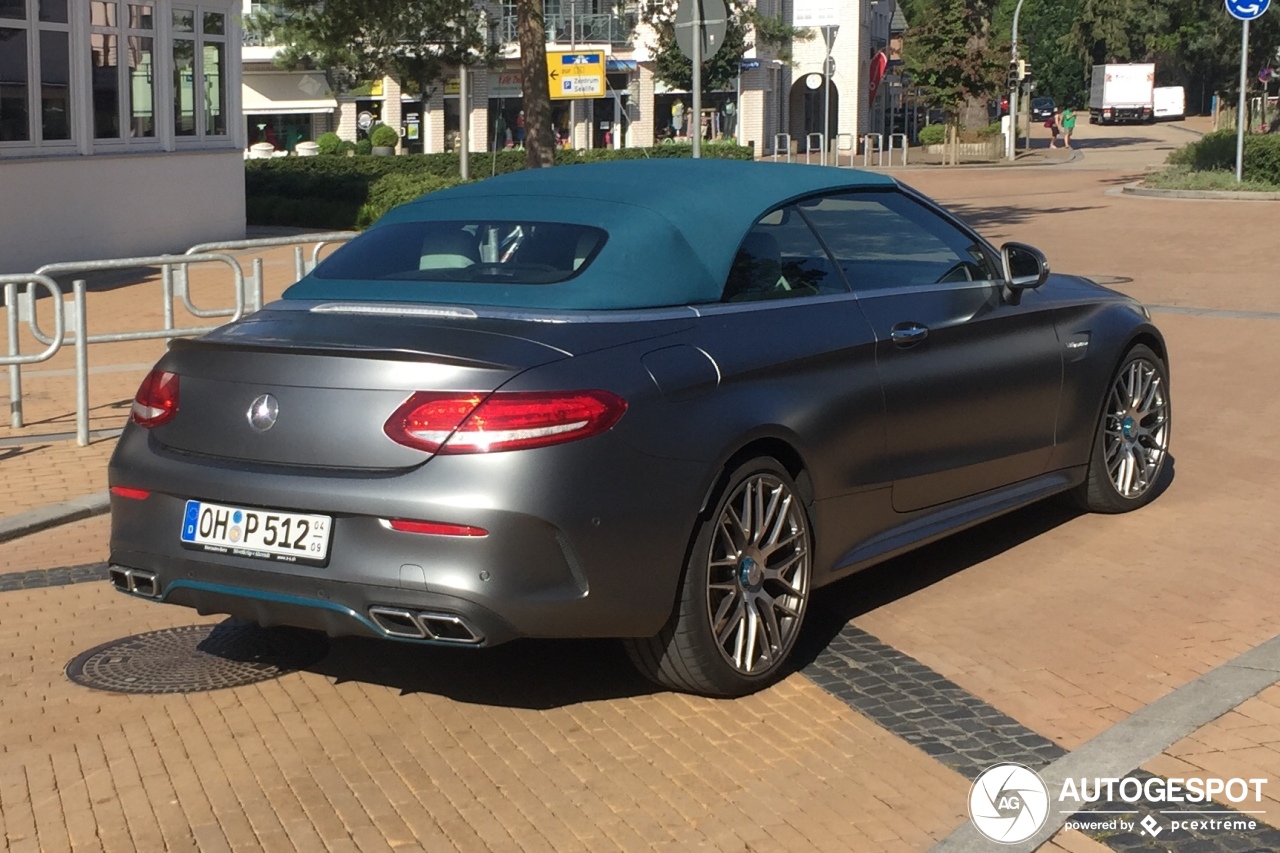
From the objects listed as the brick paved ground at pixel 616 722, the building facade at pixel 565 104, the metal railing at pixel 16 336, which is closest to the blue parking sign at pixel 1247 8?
the brick paved ground at pixel 616 722

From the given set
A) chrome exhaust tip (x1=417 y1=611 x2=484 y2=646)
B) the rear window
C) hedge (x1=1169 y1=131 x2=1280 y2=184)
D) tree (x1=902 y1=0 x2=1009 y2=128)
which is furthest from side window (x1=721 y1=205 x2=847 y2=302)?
tree (x1=902 y1=0 x2=1009 y2=128)

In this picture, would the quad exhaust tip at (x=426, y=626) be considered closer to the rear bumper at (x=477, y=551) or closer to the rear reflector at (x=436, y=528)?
the rear bumper at (x=477, y=551)

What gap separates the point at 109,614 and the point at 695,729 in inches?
94.2

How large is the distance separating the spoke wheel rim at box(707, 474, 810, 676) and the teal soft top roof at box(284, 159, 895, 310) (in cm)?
63

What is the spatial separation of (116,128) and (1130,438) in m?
18.3

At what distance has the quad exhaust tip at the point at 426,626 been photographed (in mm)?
4598

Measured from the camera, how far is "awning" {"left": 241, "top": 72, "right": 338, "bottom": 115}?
2402 inches

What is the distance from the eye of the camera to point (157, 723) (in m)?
5.05

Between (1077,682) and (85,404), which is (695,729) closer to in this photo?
(1077,682)

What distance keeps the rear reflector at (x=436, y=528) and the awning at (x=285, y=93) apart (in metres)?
58.2

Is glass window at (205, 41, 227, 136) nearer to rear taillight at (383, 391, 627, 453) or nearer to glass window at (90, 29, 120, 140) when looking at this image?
glass window at (90, 29, 120, 140)

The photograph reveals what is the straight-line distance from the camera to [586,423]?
4.61 metres

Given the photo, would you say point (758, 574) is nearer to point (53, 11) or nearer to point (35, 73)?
point (35, 73)

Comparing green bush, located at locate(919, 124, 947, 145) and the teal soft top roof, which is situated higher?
green bush, located at locate(919, 124, 947, 145)
